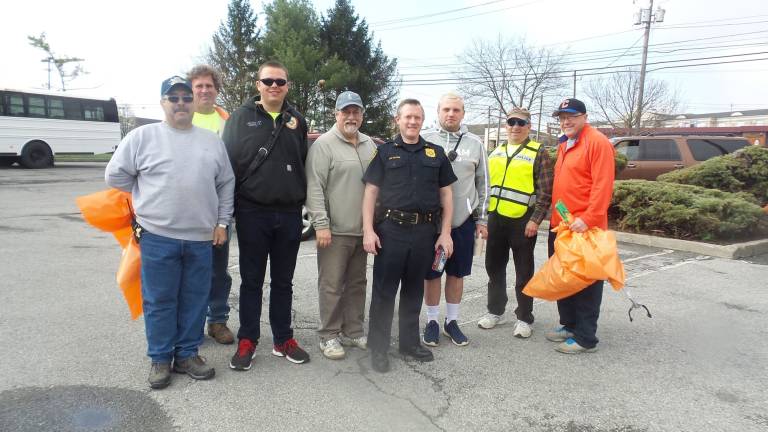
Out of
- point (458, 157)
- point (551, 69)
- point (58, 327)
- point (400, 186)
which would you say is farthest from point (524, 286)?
point (551, 69)

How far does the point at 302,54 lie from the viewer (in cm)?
2892

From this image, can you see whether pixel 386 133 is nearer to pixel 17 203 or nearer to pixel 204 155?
pixel 17 203

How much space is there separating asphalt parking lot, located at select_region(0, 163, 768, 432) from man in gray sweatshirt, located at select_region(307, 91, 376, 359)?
1.29ft

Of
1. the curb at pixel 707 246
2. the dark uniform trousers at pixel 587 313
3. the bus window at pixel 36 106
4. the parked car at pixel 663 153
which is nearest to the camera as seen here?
the dark uniform trousers at pixel 587 313

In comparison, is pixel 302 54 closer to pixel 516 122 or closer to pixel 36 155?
pixel 36 155

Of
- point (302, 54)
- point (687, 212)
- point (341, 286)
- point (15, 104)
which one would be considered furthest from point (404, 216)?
point (302, 54)

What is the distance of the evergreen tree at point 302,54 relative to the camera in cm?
2852

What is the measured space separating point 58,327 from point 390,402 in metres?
2.87

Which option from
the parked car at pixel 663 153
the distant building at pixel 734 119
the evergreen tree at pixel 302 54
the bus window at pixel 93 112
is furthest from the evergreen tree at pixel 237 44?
the distant building at pixel 734 119

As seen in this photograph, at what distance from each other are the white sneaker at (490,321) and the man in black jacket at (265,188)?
5.35ft

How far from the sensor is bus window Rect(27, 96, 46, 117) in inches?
774

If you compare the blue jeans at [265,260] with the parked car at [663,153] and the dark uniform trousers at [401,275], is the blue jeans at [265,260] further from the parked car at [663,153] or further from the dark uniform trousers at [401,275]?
the parked car at [663,153]

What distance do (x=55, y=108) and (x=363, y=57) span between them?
1742 centimetres

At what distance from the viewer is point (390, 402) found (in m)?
3.07
